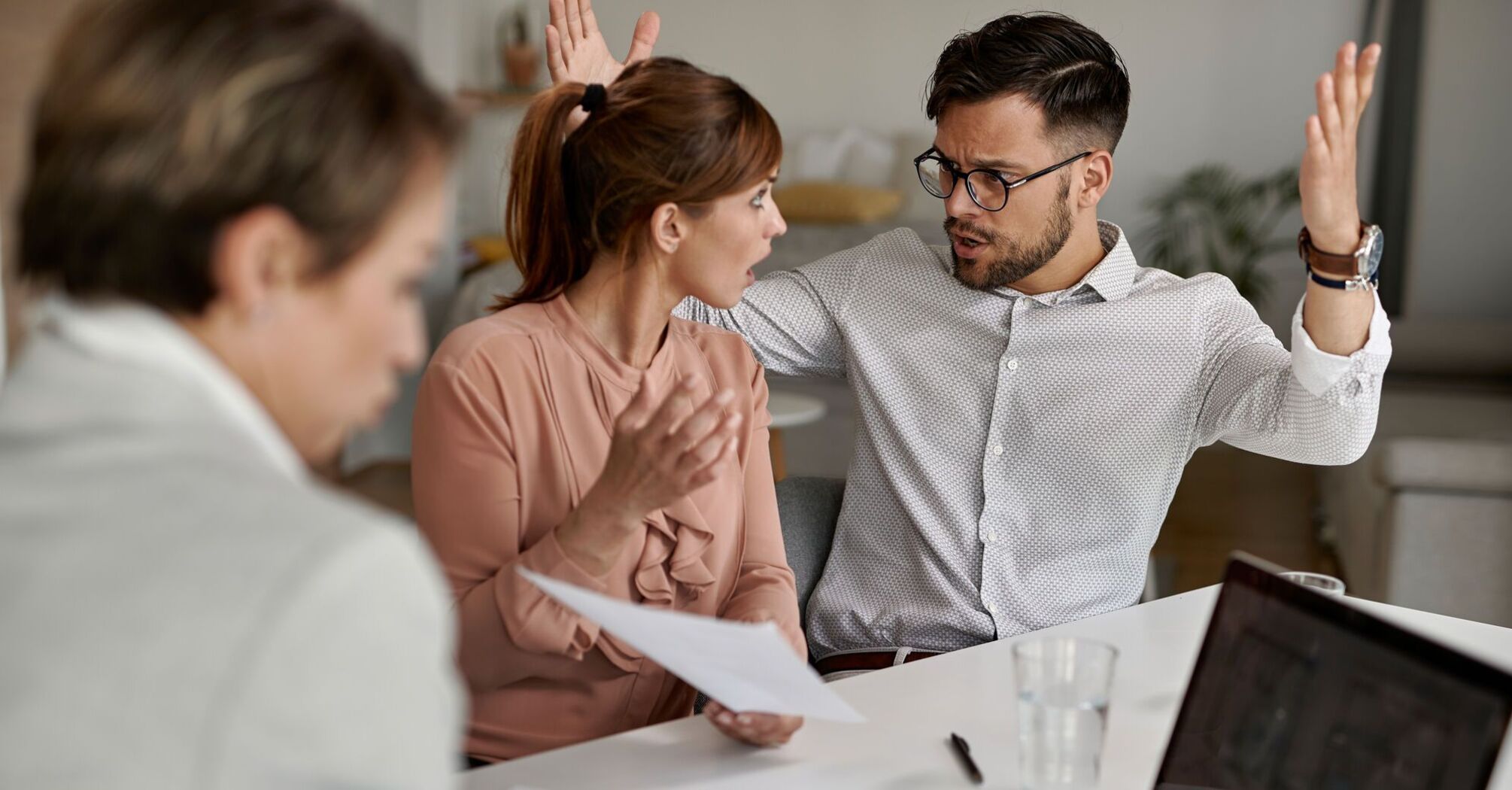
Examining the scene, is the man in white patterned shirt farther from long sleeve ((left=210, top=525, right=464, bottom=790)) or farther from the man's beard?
long sleeve ((left=210, top=525, right=464, bottom=790))

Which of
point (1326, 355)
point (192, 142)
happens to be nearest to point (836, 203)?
point (1326, 355)

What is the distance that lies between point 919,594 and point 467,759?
26.7 inches

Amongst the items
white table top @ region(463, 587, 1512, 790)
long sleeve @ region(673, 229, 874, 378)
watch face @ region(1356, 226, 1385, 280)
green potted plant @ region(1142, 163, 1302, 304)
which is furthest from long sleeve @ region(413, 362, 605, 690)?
green potted plant @ region(1142, 163, 1302, 304)

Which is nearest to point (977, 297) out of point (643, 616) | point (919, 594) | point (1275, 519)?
point (919, 594)

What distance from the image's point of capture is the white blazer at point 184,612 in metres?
0.50

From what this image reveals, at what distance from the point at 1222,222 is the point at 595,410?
459 centimetres

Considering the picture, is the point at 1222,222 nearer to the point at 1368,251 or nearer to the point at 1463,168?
the point at 1463,168

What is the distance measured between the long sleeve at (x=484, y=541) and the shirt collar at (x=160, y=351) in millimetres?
557

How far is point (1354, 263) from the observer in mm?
1404

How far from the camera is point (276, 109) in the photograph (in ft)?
1.87

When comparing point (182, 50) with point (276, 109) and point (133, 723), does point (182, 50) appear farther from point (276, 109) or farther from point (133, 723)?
point (133, 723)

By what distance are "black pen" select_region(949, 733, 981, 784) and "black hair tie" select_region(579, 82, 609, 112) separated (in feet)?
2.29

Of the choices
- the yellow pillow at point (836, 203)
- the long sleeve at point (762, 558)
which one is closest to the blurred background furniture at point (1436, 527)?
the long sleeve at point (762, 558)

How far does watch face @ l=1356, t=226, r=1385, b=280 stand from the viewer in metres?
1.40
